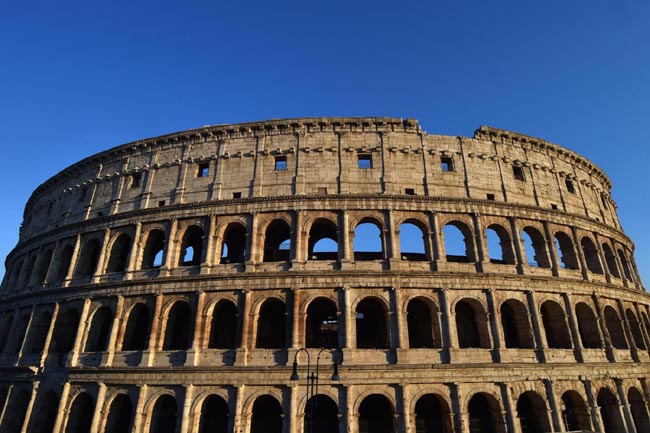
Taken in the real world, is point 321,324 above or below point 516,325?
above

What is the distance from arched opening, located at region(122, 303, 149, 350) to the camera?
A: 2067cm

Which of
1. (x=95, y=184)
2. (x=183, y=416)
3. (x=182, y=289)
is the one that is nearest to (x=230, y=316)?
(x=182, y=289)

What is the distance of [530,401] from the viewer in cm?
1905

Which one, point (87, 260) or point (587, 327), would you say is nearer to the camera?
point (587, 327)

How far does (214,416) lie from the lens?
18969 mm

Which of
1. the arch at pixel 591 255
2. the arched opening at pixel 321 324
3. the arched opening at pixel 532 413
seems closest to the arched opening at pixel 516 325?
the arched opening at pixel 532 413

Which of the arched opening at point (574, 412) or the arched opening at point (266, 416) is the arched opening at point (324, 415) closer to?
the arched opening at point (266, 416)

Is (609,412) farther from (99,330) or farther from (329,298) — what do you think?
(99,330)

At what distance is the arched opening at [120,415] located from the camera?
18969mm

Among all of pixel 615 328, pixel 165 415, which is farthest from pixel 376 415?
pixel 615 328

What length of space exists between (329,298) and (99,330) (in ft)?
46.4

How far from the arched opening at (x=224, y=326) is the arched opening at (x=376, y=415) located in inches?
311

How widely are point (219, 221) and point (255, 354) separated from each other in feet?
25.8

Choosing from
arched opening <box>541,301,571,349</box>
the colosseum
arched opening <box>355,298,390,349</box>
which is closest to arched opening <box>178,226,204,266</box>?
the colosseum
